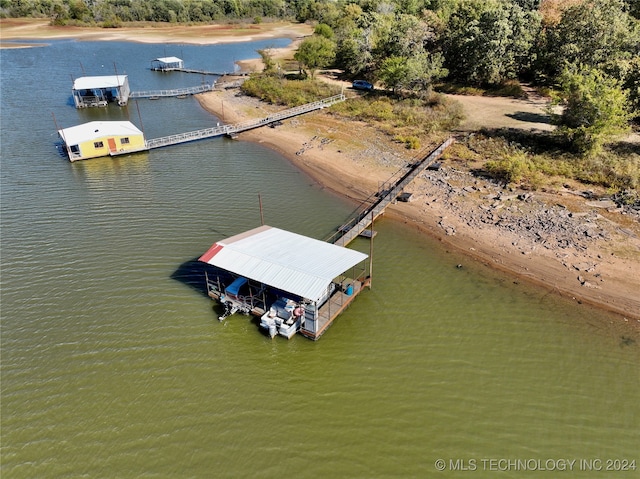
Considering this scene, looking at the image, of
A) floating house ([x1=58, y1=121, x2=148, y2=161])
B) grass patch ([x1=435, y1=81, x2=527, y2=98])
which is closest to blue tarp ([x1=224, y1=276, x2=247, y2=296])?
floating house ([x1=58, y1=121, x2=148, y2=161])

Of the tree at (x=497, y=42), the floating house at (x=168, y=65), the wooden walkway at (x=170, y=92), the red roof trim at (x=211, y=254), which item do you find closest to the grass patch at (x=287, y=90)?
the wooden walkway at (x=170, y=92)

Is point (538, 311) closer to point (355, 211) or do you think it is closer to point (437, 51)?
point (355, 211)

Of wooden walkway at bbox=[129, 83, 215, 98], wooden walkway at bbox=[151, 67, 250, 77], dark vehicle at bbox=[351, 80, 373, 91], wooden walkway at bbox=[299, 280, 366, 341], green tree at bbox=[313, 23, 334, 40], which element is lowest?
wooden walkway at bbox=[299, 280, 366, 341]

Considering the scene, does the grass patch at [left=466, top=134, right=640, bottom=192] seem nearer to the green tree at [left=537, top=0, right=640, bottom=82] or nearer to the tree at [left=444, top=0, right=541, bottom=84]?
the green tree at [left=537, top=0, right=640, bottom=82]

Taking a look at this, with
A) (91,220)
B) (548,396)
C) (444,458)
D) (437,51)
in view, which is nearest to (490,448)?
(444,458)

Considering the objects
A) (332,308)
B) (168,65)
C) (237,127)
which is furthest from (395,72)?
(168,65)

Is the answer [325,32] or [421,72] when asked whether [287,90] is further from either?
[325,32]
